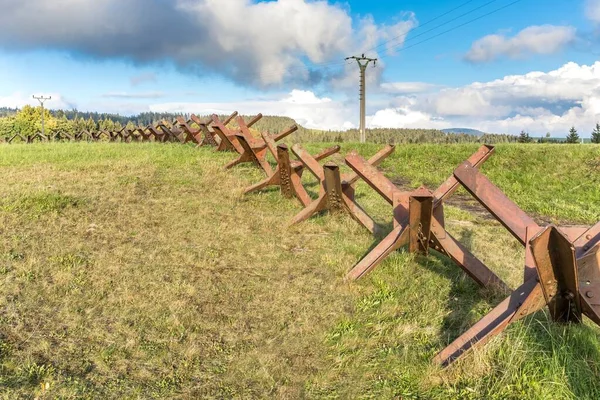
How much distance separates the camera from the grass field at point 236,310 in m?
3.15

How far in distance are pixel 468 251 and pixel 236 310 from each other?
2.46 m

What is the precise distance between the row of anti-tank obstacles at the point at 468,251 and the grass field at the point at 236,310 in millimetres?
158

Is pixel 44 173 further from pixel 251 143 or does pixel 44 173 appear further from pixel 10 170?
pixel 251 143

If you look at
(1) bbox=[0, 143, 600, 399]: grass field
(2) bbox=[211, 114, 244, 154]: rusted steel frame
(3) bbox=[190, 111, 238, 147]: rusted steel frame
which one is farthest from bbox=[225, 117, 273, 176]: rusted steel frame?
(3) bbox=[190, 111, 238, 147]: rusted steel frame

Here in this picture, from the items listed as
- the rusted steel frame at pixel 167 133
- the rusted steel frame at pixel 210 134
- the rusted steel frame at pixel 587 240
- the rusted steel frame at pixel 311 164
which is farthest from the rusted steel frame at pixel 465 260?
the rusted steel frame at pixel 167 133

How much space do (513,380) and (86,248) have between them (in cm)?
514

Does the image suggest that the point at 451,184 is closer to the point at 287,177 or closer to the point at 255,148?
the point at 287,177

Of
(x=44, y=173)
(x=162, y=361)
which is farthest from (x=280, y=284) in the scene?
(x=44, y=173)

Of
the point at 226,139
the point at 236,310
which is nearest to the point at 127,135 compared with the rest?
the point at 226,139

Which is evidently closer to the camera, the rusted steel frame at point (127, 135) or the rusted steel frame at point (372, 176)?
the rusted steel frame at point (372, 176)

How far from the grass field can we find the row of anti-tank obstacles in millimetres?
158

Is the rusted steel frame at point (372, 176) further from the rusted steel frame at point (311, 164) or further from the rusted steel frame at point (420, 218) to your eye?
the rusted steel frame at point (311, 164)

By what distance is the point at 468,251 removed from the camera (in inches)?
187

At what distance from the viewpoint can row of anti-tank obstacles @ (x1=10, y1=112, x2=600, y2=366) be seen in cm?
285
